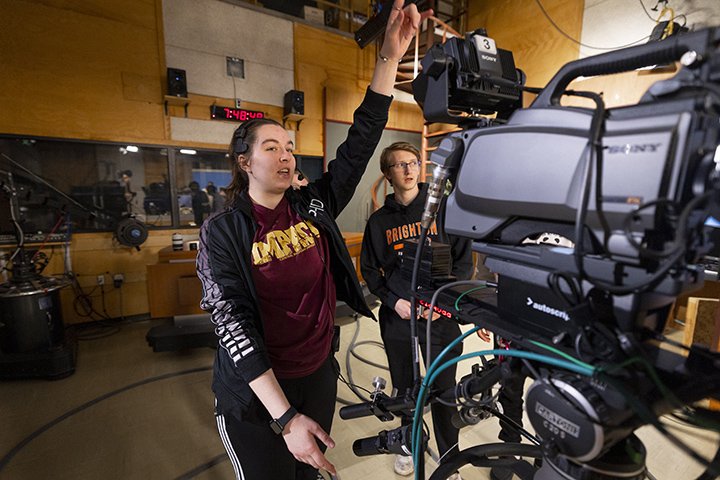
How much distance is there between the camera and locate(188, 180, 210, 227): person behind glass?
404cm

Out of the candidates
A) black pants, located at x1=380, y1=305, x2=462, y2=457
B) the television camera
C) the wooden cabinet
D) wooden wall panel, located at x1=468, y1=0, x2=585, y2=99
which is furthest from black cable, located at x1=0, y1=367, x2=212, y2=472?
wooden wall panel, located at x1=468, y1=0, x2=585, y2=99

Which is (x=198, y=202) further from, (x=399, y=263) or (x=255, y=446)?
(x=255, y=446)

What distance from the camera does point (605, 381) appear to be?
0.39m

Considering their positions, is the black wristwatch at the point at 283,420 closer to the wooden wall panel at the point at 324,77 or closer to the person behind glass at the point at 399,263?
the person behind glass at the point at 399,263

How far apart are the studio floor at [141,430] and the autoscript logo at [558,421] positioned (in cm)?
154

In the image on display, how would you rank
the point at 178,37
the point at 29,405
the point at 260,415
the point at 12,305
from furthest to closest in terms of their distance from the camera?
the point at 178,37 < the point at 12,305 < the point at 29,405 < the point at 260,415

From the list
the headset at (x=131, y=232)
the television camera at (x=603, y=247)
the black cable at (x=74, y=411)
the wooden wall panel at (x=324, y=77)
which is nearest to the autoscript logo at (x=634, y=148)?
the television camera at (x=603, y=247)

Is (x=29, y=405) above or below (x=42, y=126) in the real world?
below

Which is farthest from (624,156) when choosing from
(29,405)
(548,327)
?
(29,405)

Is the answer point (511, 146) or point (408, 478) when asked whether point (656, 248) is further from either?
point (408, 478)

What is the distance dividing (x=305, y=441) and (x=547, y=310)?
596 mm

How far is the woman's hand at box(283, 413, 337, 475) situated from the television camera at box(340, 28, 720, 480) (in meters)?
0.39

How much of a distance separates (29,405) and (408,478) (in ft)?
8.24

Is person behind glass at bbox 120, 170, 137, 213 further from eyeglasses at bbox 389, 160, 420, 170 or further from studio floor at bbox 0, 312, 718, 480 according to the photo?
eyeglasses at bbox 389, 160, 420, 170
